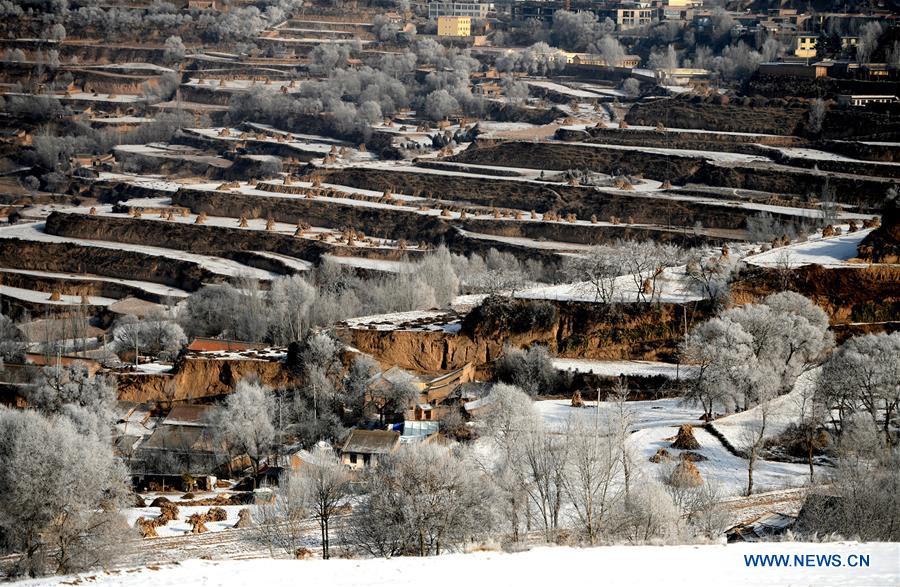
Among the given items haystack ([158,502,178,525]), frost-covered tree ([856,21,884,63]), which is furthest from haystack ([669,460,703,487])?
frost-covered tree ([856,21,884,63])

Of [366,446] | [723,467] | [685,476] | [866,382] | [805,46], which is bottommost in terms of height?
[366,446]

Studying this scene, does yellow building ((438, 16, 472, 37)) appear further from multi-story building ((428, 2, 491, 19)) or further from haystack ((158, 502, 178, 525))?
haystack ((158, 502, 178, 525))

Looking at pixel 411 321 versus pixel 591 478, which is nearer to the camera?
pixel 591 478

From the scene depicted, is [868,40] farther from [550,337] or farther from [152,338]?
[152,338]

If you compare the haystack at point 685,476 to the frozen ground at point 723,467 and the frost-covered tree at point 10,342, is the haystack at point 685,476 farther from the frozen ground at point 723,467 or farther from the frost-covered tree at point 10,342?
the frost-covered tree at point 10,342

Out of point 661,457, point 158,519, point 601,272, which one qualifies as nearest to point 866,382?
point 661,457

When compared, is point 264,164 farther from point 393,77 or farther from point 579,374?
point 579,374
